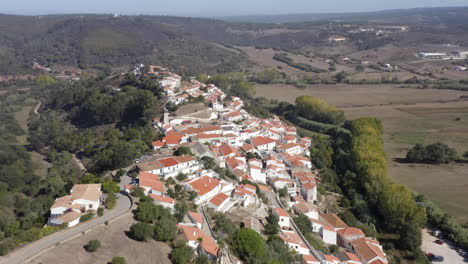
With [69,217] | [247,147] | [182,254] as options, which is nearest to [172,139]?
[247,147]

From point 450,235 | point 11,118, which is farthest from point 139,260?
point 11,118

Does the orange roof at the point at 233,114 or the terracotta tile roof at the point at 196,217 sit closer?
the terracotta tile roof at the point at 196,217

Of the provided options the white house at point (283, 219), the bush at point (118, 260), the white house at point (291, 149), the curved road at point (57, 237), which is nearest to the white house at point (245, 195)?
the white house at point (283, 219)

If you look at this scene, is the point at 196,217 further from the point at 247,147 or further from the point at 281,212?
the point at 247,147

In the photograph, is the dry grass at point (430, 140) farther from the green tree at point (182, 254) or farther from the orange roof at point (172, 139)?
the green tree at point (182, 254)

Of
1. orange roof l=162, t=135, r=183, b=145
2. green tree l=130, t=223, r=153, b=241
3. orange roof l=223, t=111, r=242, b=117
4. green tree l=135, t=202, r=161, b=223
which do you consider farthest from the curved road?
orange roof l=223, t=111, r=242, b=117

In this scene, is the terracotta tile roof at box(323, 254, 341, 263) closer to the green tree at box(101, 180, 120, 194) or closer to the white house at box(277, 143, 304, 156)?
the green tree at box(101, 180, 120, 194)

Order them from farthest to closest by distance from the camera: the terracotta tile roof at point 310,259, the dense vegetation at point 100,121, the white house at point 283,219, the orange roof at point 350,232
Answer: the dense vegetation at point 100,121, the orange roof at point 350,232, the white house at point 283,219, the terracotta tile roof at point 310,259
